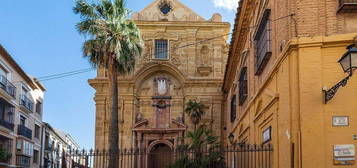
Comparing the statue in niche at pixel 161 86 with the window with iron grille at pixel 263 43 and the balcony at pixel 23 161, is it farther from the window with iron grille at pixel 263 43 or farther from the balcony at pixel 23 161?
the window with iron grille at pixel 263 43

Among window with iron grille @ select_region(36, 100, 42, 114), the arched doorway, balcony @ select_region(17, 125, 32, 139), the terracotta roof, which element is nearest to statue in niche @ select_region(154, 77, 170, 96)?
the arched doorway

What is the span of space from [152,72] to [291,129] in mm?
26607

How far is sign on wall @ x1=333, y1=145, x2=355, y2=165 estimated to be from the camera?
331 inches

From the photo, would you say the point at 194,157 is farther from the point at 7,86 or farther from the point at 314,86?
the point at 7,86

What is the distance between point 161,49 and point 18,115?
11.2 m

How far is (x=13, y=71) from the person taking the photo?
3300 centimetres

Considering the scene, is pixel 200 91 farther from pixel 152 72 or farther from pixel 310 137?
pixel 310 137

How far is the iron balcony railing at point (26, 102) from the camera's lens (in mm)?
34694

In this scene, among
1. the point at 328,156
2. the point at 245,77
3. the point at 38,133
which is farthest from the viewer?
the point at 38,133

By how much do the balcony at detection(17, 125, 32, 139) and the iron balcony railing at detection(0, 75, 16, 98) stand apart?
2.48 metres

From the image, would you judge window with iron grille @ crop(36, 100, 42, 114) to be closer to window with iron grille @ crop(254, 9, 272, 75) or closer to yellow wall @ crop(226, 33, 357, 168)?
window with iron grille @ crop(254, 9, 272, 75)

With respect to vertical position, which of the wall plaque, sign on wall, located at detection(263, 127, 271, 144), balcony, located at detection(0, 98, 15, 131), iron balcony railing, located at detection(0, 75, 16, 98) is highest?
iron balcony railing, located at detection(0, 75, 16, 98)

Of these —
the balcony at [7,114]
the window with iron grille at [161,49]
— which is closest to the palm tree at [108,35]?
the balcony at [7,114]

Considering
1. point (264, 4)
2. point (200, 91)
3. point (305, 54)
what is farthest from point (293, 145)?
point (200, 91)
